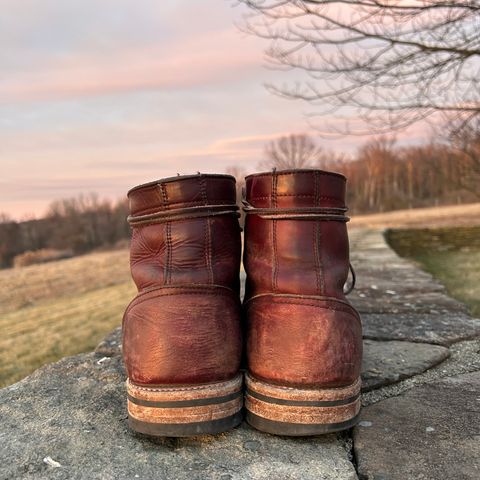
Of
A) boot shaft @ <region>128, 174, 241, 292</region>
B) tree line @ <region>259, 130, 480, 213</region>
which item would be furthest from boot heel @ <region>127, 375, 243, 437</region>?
tree line @ <region>259, 130, 480, 213</region>

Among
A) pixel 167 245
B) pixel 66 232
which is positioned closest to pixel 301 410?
pixel 167 245

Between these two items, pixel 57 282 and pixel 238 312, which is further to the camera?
pixel 57 282

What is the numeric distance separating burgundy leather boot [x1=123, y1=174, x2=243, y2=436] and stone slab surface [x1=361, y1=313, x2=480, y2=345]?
87cm

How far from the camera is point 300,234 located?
3.94 ft

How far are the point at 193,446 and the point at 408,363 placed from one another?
2.59 ft

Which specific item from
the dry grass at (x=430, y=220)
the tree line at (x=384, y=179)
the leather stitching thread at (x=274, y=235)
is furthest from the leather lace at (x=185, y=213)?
the tree line at (x=384, y=179)

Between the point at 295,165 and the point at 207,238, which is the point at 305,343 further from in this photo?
the point at 295,165

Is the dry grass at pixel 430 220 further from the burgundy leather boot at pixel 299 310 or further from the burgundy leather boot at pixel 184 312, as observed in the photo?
the burgundy leather boot at pixel 184 312

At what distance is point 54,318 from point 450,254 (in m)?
5.38

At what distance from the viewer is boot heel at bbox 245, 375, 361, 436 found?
108 centimetres

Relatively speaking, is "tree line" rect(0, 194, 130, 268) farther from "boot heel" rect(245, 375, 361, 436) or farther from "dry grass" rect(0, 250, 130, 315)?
"boot heel" rect(245, 375, 361, 436)

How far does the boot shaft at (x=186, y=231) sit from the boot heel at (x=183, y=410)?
0.25 meters

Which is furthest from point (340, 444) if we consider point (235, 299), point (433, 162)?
point (433, 162)

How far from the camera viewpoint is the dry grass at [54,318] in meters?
3.77
